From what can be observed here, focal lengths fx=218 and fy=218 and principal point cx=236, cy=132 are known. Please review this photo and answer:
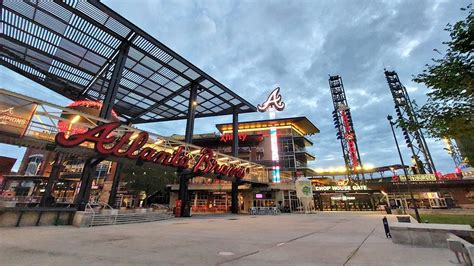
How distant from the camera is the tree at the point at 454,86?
959 cm

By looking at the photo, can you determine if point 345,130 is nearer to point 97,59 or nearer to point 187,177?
point 187,177

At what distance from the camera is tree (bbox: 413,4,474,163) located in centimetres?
959

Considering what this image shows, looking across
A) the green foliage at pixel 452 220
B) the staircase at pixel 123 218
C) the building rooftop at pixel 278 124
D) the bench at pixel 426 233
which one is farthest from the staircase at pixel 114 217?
the building rooftop at pixel 278 124

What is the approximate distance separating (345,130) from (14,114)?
189 feet

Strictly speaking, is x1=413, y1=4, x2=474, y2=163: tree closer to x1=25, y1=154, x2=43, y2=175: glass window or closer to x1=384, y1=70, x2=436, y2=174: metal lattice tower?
x1=384, y1=70, x2=436, y2=174: metal lattice tower

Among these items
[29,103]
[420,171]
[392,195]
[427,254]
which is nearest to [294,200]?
[392,195]

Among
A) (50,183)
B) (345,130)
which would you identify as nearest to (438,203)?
(345,130)

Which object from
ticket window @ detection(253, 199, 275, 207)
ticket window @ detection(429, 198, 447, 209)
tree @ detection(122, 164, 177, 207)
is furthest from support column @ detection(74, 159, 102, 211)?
ticket window @ detection(429, 198, 447, 209)

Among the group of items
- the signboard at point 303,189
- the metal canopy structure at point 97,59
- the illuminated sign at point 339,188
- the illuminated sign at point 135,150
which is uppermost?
the metal canopy structure at point 97,59

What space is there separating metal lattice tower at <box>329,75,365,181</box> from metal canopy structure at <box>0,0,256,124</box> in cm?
3090

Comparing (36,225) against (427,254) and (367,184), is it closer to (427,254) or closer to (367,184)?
(427,254)

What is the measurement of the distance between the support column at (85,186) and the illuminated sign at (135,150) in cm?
206

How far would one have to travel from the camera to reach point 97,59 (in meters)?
25.1

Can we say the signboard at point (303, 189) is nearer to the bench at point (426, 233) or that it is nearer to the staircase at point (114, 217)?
the staircase at point (114, 217)
